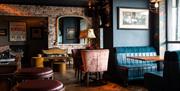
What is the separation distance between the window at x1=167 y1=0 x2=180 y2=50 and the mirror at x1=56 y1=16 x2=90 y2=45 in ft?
15.2

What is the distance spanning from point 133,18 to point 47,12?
179 inches

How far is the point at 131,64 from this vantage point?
5699 millimetres

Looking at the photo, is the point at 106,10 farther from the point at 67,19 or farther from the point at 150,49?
the point at 67,19

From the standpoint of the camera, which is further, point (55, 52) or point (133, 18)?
point (55, 52)

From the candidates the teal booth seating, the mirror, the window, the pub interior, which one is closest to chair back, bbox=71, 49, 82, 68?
the pub interior

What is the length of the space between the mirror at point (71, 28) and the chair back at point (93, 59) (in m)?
4.66

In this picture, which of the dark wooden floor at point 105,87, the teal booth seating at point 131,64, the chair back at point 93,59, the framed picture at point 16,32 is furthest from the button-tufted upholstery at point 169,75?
the framed picture at point 16,32

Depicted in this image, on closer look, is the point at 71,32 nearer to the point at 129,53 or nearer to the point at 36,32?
the point at 36,32

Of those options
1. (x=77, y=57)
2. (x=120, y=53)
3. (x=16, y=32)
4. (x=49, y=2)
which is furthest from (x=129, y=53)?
(x=16, y=32)

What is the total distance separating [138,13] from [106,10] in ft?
3.05

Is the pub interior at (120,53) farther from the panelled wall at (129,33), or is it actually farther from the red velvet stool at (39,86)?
the red velvet stool at (39,86)

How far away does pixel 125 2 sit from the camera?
19.9 feet

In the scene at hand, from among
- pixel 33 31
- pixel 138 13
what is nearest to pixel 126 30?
pixel 138 13

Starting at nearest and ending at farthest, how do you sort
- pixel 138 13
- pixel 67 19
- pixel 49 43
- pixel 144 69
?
pixel 144 69 → pixel 138 13 → pixel 49 43 → pixel 67 19
